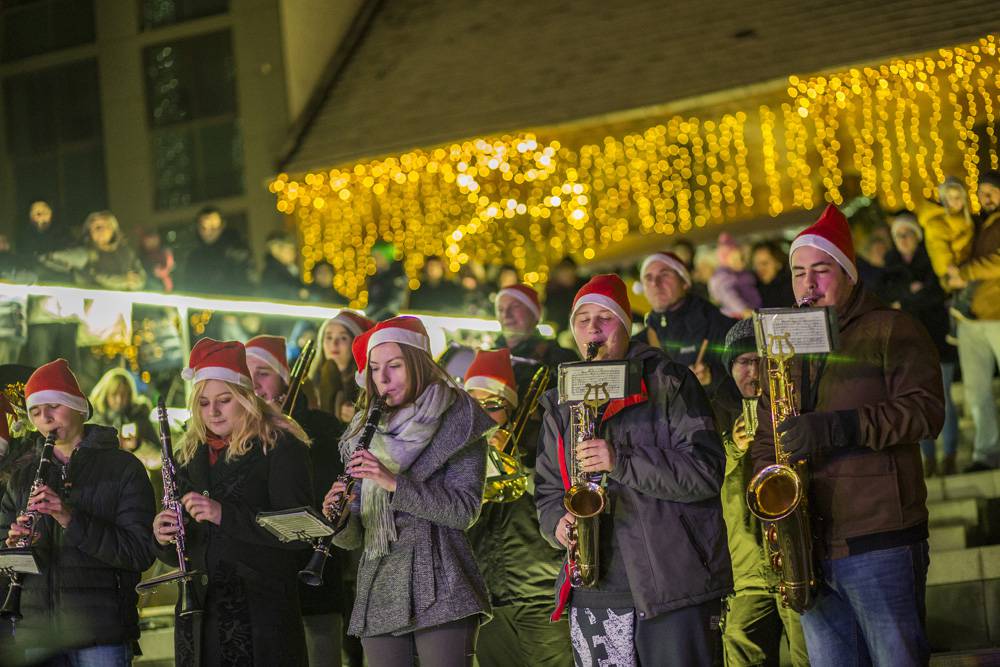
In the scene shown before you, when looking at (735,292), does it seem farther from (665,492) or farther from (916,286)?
(665,492)

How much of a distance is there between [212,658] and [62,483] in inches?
48.2

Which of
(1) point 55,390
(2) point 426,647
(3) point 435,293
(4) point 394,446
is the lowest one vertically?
(2) point 426,647

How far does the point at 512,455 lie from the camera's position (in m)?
8.05

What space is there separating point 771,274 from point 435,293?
4.19m

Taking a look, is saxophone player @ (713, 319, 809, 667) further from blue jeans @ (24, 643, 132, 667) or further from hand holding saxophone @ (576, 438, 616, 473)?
blue jeans @ (24, 643, 132, 667)

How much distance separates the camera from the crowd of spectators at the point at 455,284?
427 inches

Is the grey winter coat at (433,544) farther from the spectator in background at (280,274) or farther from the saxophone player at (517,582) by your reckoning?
the spectator in background at (280,274)

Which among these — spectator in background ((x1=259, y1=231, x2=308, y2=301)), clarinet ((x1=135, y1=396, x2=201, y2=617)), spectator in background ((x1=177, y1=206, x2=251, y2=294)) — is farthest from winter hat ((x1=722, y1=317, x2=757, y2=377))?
spectator in background ((x1=177, y1=206, x2=251, y2=294))

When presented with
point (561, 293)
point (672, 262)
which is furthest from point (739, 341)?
point (561, 293)

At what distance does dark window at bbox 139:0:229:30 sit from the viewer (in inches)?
959

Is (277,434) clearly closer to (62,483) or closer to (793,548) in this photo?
(62,483)

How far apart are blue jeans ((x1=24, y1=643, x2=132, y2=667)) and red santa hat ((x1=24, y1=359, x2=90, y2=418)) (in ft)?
3.86

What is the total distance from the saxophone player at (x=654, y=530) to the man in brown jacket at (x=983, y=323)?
537cm

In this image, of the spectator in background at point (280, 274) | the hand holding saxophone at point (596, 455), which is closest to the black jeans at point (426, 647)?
the hand holding saxophone at point (596, 455)
